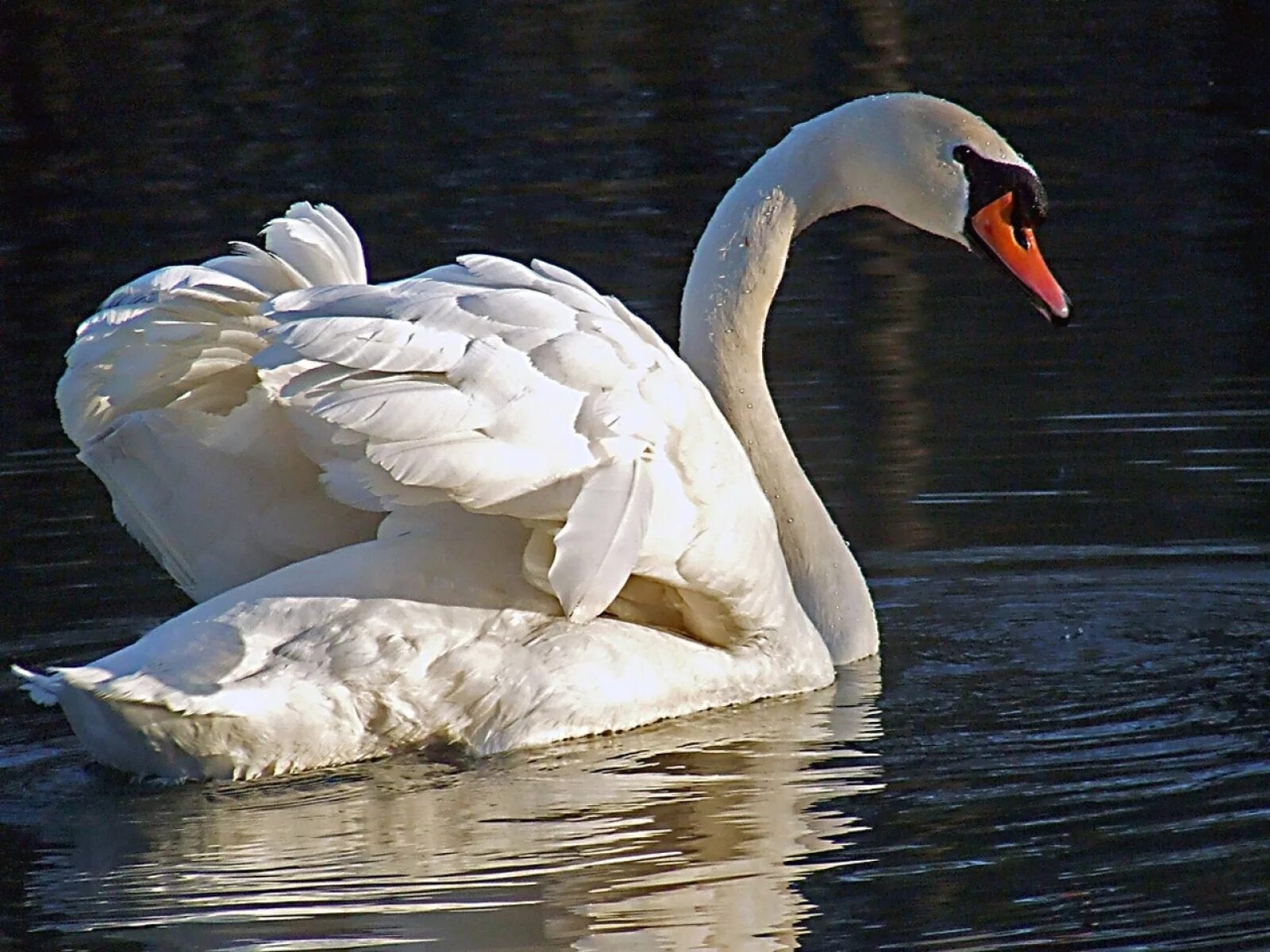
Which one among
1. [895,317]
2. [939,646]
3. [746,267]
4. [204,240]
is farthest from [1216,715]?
[204,240]

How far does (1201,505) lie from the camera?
28.6 ft

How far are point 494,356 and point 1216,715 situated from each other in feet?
6.80

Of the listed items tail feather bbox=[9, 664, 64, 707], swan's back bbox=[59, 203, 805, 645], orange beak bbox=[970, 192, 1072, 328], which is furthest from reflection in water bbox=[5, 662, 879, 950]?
orange beak bbox=[970, 192, 1072, 328]

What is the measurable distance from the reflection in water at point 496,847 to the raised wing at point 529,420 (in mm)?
490

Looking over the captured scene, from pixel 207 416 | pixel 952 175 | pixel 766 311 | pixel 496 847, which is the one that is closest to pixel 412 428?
pixel 207 416

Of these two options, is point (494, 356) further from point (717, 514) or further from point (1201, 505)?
point (1201, 505)

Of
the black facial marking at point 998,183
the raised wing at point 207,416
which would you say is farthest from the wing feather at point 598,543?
the black facial marking at point 998,183

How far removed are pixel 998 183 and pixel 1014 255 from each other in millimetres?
223

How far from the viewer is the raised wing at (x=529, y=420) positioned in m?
6.10

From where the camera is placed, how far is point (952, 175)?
24.7ft

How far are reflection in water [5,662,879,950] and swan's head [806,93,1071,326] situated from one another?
5.05 feet

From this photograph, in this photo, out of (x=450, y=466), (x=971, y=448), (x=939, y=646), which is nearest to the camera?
(x=450, y=466)

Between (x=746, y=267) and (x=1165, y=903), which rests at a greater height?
(x=746, y=267)

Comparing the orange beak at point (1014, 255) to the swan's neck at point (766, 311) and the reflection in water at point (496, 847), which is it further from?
the reflection in water at point (496, 847)
